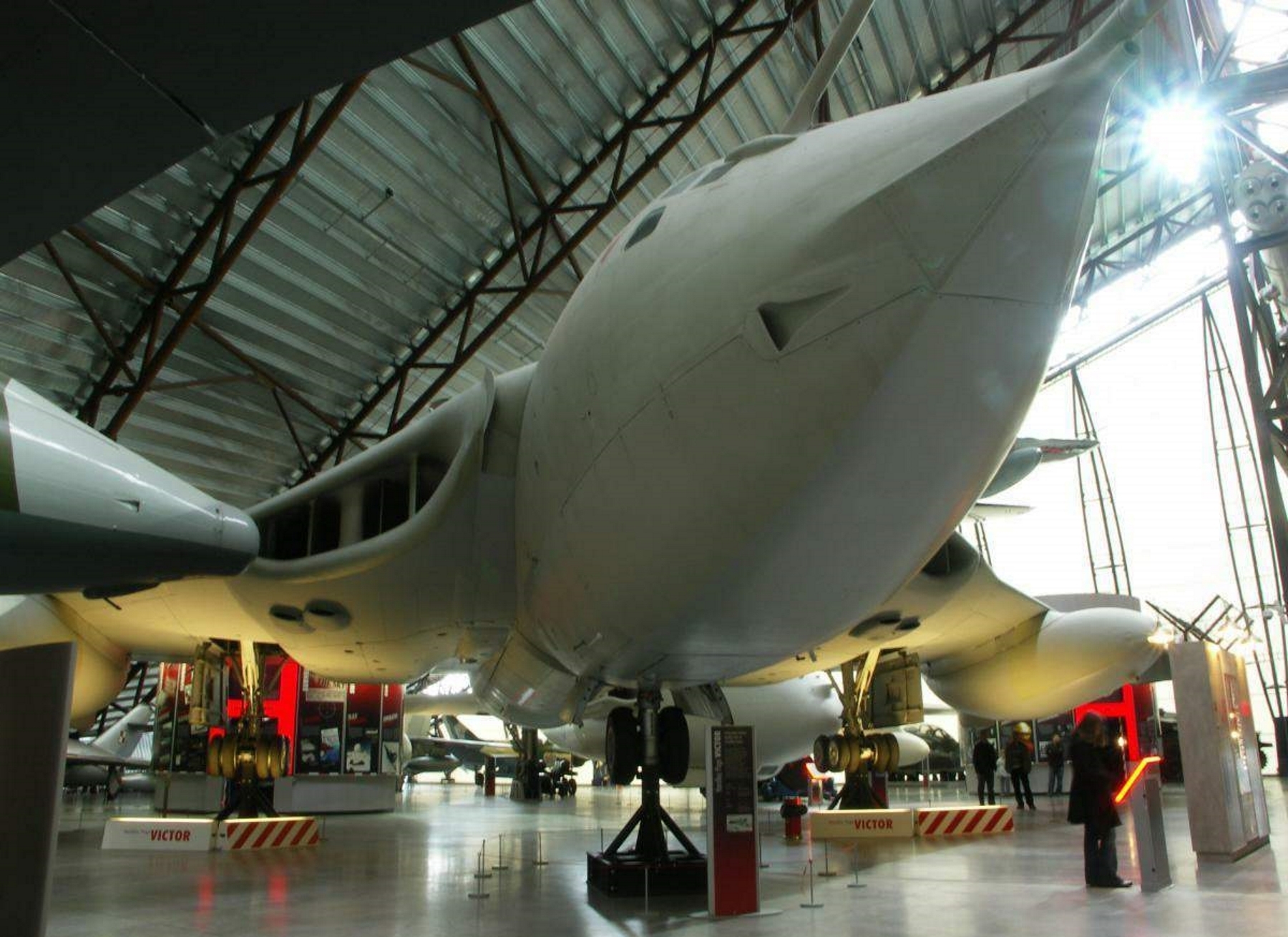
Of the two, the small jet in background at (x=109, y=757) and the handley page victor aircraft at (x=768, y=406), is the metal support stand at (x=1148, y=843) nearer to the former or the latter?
the handley page victor aircraft at (x=768, y=406)

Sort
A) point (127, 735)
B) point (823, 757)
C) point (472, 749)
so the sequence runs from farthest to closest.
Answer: point (472, 749)
point (127, 735)
point (823, 757)

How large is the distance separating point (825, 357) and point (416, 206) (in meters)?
14.5

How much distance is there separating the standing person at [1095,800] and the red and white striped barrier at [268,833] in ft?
30.2

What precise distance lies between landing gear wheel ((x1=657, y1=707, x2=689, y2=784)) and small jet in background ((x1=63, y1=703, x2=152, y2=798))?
24610mm

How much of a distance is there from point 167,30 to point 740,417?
232 cm

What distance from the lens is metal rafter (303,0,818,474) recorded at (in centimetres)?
1577

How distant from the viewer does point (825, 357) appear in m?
3.47

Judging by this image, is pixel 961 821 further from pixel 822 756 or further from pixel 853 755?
pixel 822 756

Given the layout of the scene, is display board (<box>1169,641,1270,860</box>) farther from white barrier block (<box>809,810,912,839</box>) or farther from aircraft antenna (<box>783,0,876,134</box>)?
aircraft antenna (<box>783,0,876,134</box>)

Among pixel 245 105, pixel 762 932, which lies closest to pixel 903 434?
pixel 245 105

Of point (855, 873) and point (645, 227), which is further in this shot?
point (855, 873)

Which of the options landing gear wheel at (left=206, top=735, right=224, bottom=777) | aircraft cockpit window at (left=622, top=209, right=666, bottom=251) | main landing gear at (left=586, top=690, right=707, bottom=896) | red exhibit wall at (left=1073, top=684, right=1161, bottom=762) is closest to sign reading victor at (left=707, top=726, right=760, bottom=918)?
main landing gear at (left=586, top=690, right=707, bottom=896)

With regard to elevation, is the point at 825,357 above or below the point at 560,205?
→ below

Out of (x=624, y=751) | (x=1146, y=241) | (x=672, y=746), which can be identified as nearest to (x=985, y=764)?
(x=672, y=746)
